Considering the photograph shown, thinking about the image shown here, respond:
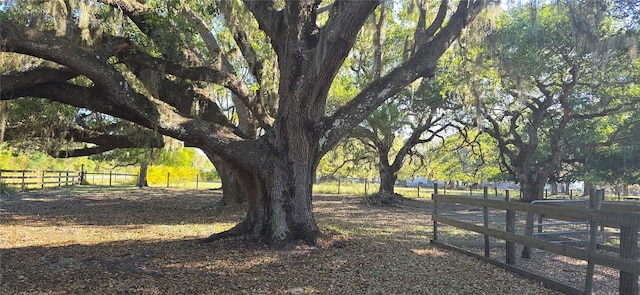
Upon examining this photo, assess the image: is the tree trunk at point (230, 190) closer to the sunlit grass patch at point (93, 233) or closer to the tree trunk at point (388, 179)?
the sunlit grass patch at point (93, 233)

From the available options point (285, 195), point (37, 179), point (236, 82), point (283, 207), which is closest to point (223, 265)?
point (283, 207)

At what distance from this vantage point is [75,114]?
11.2 meters

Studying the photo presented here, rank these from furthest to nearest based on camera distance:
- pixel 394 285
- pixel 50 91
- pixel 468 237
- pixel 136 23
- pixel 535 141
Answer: pixel 535 141 < pixel 468 237 < pixel 136 23 < pixel 50 91 < pixel 394 285

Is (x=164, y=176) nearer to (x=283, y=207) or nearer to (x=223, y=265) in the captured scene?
(x=283, y=207)

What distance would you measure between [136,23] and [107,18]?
0.59 m

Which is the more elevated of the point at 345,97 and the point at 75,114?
the point at 345,97

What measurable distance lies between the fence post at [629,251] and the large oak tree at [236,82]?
412 cm

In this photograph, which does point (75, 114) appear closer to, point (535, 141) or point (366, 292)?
point (366, 292)

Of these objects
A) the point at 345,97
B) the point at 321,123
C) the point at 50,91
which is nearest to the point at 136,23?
the point at 50,91

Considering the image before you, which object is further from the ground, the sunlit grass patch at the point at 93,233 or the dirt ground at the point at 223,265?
the dirt ground at the point at 223,265

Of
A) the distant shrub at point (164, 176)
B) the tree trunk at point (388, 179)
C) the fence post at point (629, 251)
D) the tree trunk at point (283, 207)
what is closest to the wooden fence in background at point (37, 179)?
the distant shrub at point (164, 176)

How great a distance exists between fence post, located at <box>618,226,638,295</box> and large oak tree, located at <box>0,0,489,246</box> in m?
4.12

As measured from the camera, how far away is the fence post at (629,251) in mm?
4035

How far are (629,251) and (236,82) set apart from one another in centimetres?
703
